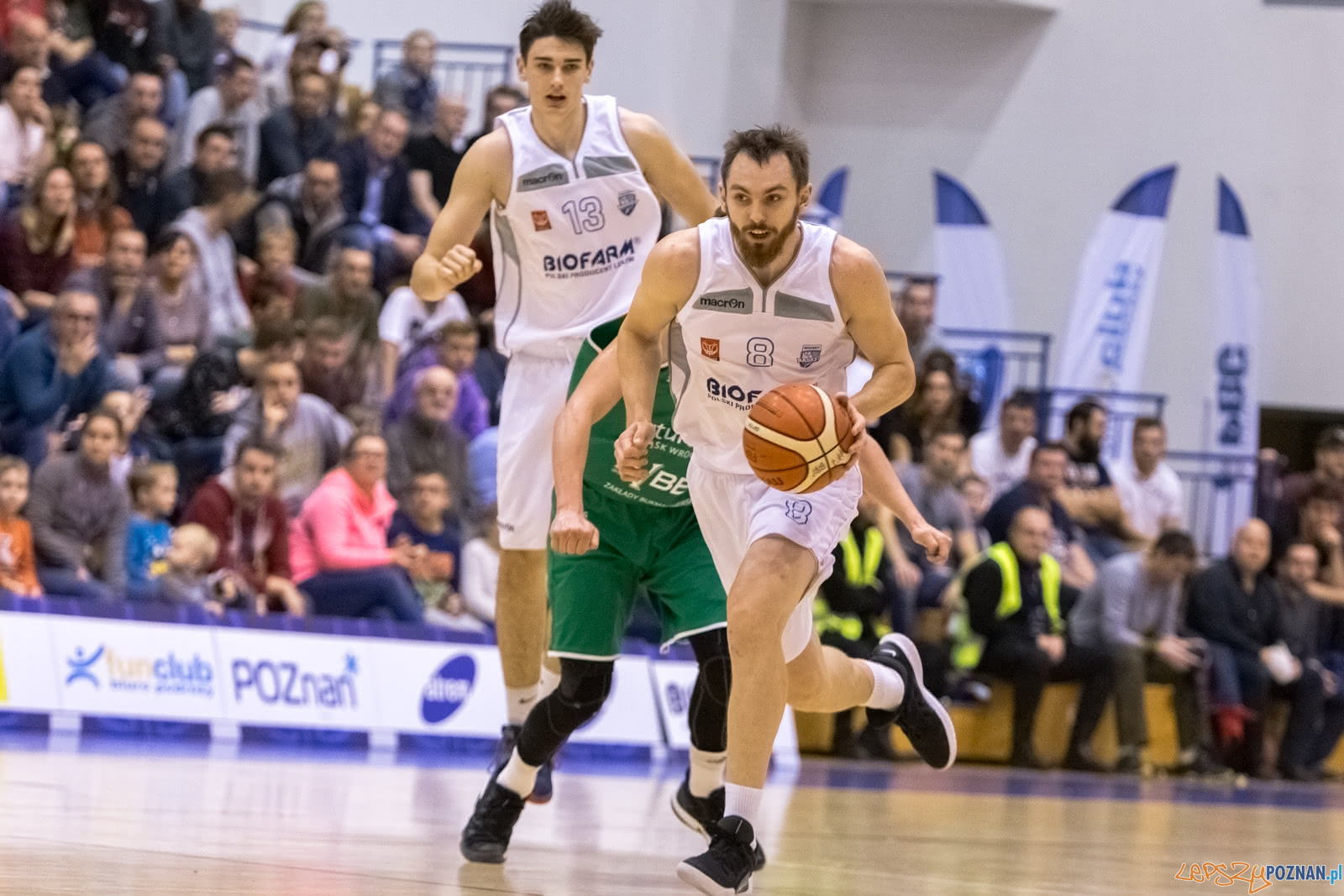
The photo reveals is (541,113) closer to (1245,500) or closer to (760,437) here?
(760,437)

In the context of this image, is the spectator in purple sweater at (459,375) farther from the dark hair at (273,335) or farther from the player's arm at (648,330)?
the player's arm at (648,330)

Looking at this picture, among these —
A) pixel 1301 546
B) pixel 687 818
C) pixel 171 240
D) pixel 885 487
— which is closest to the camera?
pixel 885 487

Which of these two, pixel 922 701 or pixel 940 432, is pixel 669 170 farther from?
pixel 940 432

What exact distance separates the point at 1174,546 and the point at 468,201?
8.80 m

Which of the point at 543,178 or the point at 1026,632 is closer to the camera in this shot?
the point at 543,178

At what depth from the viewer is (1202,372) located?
1906cm

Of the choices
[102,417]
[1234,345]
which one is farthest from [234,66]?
[1234,345]

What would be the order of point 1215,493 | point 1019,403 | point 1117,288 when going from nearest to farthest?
point 1019,403 → point 1117,288 → point 1215,493

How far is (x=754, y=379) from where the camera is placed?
5.16 meters

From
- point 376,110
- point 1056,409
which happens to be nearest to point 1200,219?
point 1056,409

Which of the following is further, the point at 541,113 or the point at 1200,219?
the point at 1200,219

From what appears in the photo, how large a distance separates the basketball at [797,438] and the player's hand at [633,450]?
0.99 feet

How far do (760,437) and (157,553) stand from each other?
6.27 m

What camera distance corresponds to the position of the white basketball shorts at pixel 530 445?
634 centimetres
